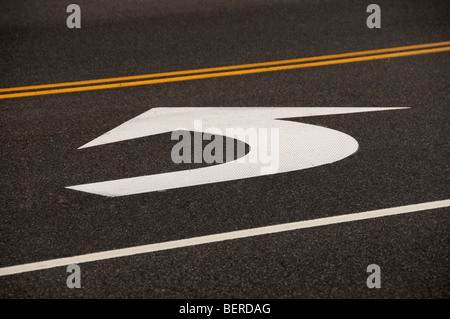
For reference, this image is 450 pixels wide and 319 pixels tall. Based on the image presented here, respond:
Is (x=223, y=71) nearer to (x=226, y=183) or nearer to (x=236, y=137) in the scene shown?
(x=236, y=137)

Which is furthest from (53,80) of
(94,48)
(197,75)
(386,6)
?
(386,6)

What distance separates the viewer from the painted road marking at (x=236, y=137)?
5289 millimetres

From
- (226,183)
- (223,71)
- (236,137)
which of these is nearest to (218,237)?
(226,183)

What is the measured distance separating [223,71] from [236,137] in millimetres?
1710

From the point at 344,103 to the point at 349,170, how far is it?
57.0 inches

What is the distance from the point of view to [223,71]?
740 centimetres

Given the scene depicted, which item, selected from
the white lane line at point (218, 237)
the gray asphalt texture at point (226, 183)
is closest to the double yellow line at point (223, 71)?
the gray asphalt texture at point (226, 183)

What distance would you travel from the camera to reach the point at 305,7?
30.1ft

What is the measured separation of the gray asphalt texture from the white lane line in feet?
0.21

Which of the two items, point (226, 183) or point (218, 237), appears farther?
point (226, 183)

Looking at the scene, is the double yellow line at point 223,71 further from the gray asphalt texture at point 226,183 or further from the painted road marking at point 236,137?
the painted road marking at point 236,137

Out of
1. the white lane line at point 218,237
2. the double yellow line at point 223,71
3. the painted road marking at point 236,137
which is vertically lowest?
the white lane line at point 218,237

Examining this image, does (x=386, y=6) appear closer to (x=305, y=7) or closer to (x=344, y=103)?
(x=305, y=7)

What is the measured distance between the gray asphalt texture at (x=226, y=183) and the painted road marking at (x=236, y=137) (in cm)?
13
